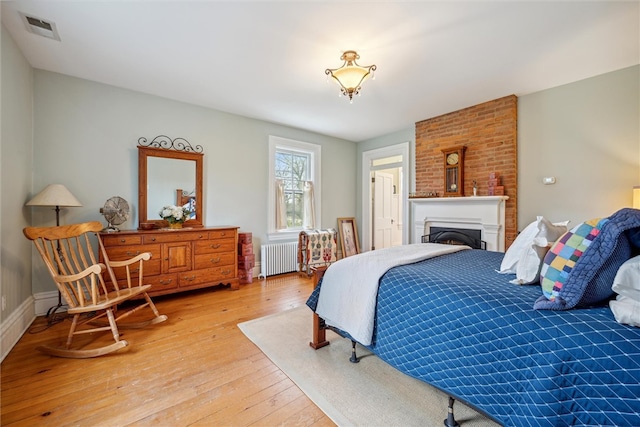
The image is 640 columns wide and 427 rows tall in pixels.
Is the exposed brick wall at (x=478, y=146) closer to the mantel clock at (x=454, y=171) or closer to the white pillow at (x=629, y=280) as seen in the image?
the mantel clock at (x=454, y=171)

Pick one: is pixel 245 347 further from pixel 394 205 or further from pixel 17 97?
pixel 394 205

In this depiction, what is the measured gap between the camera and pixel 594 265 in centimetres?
105

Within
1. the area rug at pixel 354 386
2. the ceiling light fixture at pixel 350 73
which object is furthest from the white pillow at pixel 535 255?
the ceiling light fixture at pixel 350 73

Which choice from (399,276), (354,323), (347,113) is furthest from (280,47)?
(354,323)

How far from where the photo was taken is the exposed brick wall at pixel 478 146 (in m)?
3.57

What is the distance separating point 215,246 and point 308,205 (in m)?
2.00

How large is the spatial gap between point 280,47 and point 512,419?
9.59ft

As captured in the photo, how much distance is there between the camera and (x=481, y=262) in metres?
1.97

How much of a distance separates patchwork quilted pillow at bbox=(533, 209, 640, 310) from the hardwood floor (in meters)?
1.29

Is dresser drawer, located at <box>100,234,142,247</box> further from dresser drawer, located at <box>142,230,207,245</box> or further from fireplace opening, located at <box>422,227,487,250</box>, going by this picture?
fireplace opening, located at <box>422,227,487,250</box>

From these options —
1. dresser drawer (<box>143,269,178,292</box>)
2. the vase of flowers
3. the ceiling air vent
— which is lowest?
dresser drawer (<box>143,269,178,292</box>)

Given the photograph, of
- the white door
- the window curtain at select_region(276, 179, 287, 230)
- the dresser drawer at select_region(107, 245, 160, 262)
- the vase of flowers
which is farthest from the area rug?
the white door

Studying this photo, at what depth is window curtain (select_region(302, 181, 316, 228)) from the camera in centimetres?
505

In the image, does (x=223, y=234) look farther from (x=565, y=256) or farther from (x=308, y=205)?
(x=565, y=256)
